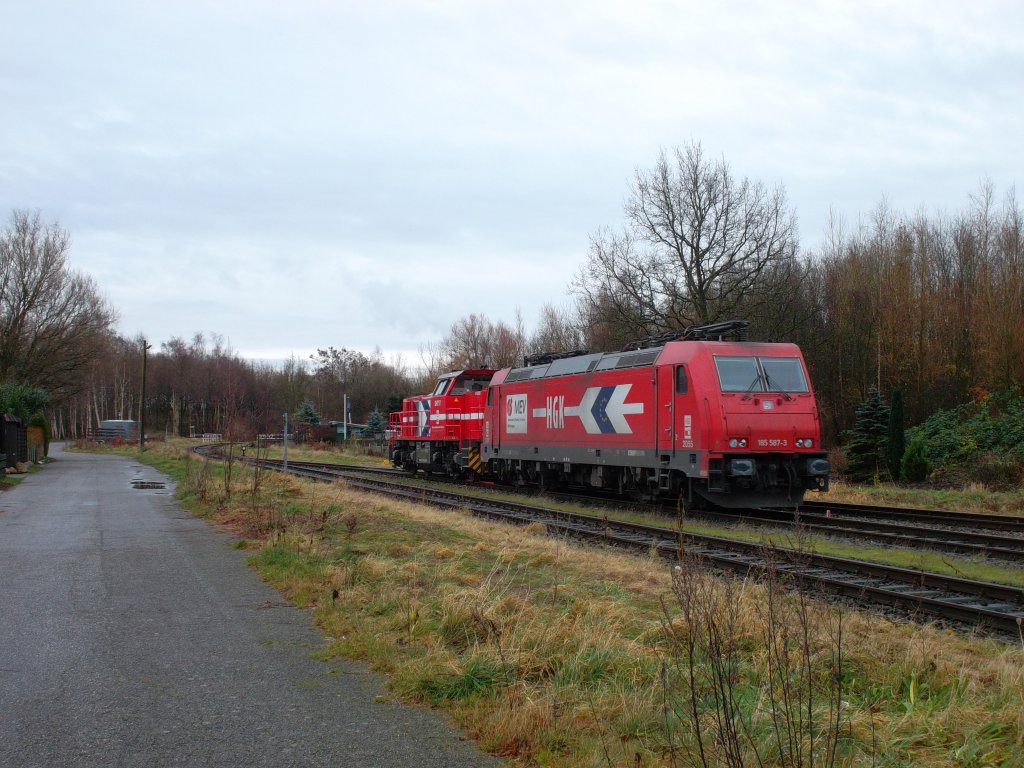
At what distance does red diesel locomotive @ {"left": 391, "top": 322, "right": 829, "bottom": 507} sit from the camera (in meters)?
15.6

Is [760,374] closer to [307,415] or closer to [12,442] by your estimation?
[12,442]

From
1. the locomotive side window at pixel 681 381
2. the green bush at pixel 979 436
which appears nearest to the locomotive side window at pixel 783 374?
the locomotive side window at pixel 681 381

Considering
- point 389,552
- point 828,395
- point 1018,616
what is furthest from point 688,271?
point 1018,616

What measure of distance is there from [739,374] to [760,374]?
0.51m

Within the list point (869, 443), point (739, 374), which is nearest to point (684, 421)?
point (739, 374)

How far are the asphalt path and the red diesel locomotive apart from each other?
858 centimetres

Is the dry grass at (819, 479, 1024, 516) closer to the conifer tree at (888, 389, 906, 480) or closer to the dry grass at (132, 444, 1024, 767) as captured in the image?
the conifer tree at (888, 389, 906, 480)

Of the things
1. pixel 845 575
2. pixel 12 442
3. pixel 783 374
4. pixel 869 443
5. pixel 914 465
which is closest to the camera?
pixel 845 575

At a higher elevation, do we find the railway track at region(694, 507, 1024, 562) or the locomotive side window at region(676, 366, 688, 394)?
the locomotive side window at region(676, 366, 688, 394)

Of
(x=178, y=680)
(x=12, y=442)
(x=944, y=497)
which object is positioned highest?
(x=12, y=442)

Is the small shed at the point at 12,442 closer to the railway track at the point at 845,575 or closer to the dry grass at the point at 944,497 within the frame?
the railway track at the point at 845,575

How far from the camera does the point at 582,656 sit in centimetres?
590

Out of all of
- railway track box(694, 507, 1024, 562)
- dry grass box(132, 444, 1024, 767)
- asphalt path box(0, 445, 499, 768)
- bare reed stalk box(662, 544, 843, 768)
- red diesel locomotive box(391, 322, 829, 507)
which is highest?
red diesel locomotive box(391, 322, 829, 507)

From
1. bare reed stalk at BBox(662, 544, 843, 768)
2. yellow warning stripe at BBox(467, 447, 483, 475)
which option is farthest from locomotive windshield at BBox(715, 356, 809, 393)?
yellow warning stripe at BBox(467, 447, 483, 475)
